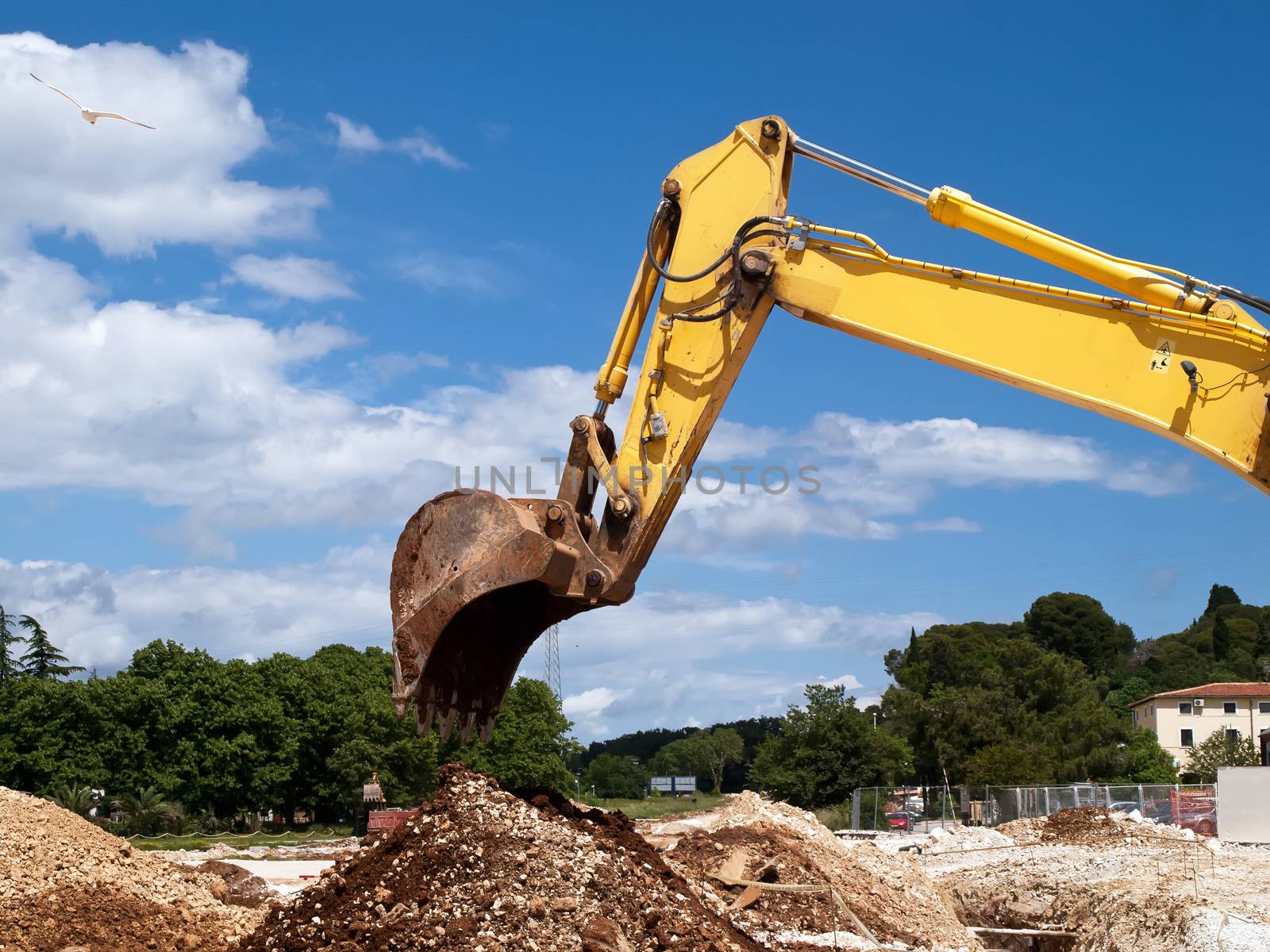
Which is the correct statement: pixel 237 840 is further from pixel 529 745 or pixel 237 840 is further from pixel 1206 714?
pixel 1206 714

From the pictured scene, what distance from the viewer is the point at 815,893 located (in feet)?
42.0

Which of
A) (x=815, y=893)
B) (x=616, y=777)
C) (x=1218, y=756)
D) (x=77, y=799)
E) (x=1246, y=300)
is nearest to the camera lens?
(x=1246, y=300)

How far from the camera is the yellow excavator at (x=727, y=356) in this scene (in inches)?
299

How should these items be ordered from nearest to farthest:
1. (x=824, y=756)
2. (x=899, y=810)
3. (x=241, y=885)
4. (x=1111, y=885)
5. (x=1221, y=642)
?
(x=1111, y=885) → (x=241, y=885) → (x=899, y=810) → (x=824, y=756) → (x=1221, y=642)

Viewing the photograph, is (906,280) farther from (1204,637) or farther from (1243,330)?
(1204,637)

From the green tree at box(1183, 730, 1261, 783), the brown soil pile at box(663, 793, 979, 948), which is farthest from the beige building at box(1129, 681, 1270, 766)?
the brown soil pile at box(663, 793, 979, 948)

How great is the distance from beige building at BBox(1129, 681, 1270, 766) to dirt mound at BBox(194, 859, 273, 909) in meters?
62.1

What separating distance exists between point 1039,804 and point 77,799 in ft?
83.7

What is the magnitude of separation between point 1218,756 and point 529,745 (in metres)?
33.1

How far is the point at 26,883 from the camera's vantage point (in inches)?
451

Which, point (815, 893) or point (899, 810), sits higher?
point (815, 893)

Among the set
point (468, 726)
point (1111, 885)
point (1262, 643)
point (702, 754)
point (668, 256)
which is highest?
point (1262, 643)

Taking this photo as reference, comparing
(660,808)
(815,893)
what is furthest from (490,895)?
(660,808)

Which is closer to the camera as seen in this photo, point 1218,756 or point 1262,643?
point 1218,756
